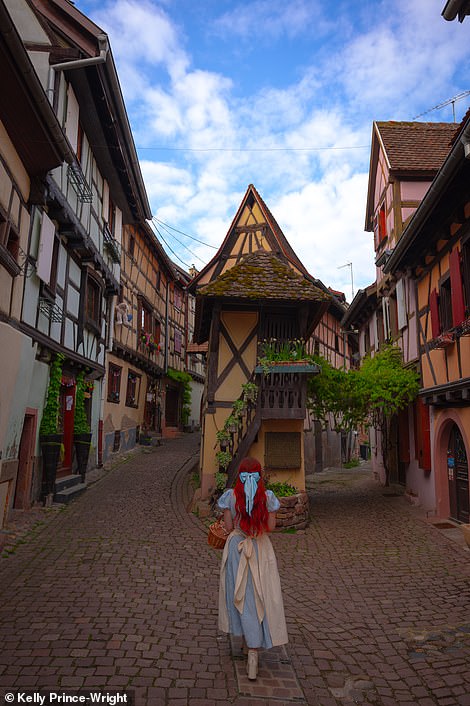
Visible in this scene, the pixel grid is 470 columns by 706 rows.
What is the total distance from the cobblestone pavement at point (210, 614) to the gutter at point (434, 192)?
5.60m

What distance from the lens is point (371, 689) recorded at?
12.5ft

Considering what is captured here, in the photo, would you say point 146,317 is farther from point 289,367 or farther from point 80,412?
point 289,367

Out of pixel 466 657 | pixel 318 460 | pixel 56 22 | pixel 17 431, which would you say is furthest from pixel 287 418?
pixel 318 460

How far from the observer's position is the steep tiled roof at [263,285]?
33.1 ft

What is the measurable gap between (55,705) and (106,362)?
488 inches

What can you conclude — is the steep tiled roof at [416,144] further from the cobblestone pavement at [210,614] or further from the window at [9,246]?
the window at [9,246]

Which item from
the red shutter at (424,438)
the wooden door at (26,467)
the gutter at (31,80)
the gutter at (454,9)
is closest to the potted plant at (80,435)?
the wooden door at (26,467)

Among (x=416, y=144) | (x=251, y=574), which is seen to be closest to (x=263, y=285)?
(x=416, y=144)

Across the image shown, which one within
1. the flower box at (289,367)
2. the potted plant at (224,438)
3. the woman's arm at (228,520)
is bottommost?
the woman's arm at (228,520)

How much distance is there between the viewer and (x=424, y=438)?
10852 mm

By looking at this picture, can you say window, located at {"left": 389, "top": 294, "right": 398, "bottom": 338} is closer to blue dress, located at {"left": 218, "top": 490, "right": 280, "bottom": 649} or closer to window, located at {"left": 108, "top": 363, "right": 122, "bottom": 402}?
window, located at {"left": 108, "top": 363, "right": 122, "bottom": 402}

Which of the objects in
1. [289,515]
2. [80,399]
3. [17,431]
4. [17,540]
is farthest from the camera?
[80,399]

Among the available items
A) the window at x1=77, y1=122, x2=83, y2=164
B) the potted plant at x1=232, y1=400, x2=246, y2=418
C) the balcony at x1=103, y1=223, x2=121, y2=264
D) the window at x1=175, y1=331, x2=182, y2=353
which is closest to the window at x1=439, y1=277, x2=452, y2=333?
the potted plant at x1=232, y1=400, x2=246, y2=418

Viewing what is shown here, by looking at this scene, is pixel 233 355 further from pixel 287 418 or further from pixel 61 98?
pixel 61 98
